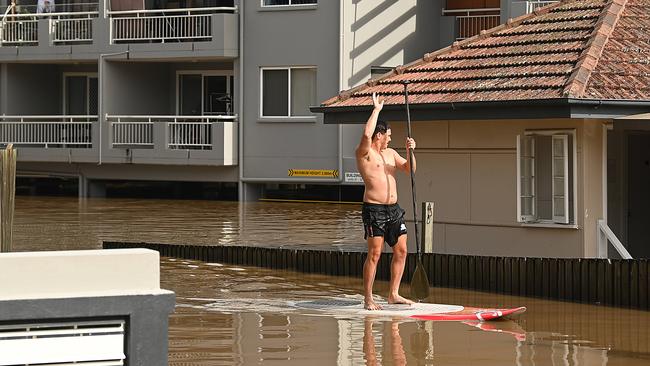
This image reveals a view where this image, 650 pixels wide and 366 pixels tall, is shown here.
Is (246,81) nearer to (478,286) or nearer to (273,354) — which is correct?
(478,286)

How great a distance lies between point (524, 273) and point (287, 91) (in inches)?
890

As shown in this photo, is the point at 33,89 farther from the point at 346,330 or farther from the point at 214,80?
the point at 346,330

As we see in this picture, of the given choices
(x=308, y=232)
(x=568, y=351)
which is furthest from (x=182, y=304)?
(x=308, y=232)

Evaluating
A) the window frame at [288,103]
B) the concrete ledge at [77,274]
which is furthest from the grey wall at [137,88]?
the concrete ledge at [77,274]

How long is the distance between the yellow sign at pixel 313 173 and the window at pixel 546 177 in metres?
18.6

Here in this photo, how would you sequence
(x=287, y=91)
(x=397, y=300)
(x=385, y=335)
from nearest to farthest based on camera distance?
1. (x=385, y=335)
2. (x=397, y=300)
3. (x=287, y=91)

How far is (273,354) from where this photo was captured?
1312 cm

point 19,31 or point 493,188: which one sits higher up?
point 19,31

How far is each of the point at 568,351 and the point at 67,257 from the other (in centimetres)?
593

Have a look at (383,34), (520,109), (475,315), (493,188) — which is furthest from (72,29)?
(475,315)

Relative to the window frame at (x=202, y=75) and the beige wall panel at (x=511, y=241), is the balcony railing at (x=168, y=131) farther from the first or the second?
the beige wall panel at (x=511, y=241)

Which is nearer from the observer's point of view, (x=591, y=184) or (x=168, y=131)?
(x=591, y=184)

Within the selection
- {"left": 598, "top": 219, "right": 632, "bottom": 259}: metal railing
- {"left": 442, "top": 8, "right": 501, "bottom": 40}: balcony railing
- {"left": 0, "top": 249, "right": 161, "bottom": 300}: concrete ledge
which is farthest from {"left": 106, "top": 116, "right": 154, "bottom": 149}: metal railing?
{"left": 0, "top": 249, "right": 161, "bottom": 300}: concrete ledge

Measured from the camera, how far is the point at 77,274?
9.24 metres
